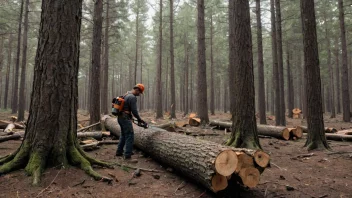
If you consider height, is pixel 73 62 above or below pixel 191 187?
above

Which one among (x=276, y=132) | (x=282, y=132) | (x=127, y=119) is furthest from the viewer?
(x=276, y=132)

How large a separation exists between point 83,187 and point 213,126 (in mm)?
9504

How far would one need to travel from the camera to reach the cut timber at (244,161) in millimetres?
3644

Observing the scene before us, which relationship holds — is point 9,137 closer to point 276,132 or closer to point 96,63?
point 96,63

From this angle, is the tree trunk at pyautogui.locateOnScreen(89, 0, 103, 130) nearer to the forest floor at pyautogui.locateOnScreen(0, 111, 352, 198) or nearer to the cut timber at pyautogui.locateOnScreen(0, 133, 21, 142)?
the cut timber at pyautogui.locateOnScreen(0, 133, 21, 142)

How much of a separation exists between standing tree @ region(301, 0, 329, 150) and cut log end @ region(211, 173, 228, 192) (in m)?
4.86

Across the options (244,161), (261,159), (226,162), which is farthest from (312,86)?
(226,162)

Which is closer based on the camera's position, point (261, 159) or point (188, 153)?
point (261, 159)

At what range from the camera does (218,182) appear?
3.59 m

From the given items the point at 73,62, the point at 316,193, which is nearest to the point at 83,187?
the point at 73,62

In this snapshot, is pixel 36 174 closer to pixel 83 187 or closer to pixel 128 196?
pixel 83 187

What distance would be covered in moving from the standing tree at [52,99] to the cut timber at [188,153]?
58.3 inches

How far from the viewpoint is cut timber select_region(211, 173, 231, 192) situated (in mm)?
3547

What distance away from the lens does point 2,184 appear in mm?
3584
